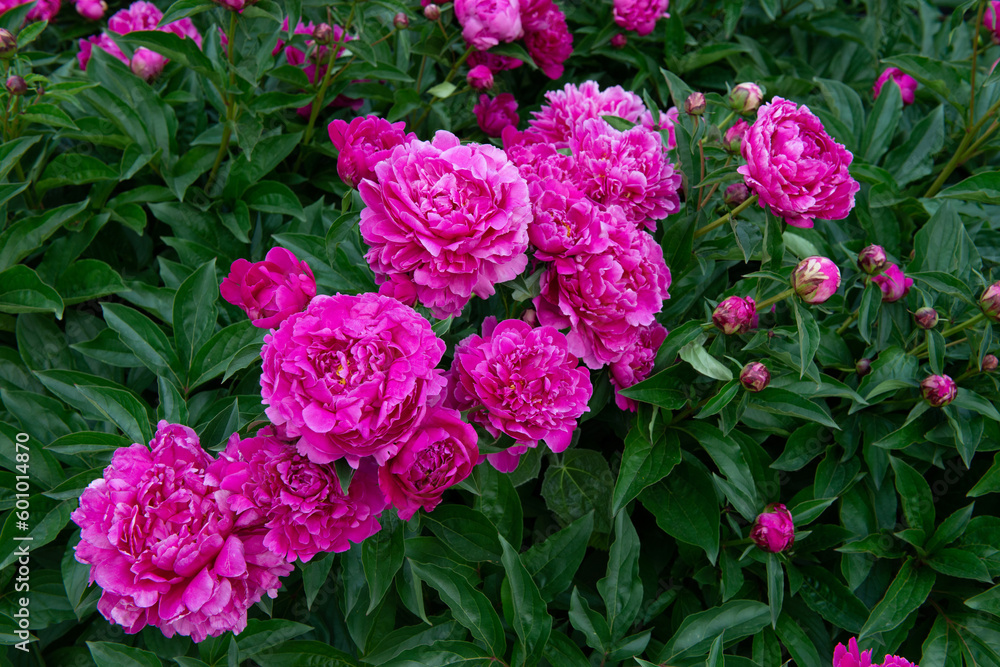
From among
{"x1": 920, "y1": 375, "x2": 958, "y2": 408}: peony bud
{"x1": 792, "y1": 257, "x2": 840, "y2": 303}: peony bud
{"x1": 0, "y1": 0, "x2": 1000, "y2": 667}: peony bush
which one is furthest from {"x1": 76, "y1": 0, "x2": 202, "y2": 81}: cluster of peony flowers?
{"x1": 920, "y1": 375, "x2": 958, "y2": 408}: peony bud

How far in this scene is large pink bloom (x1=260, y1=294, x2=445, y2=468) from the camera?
101cm

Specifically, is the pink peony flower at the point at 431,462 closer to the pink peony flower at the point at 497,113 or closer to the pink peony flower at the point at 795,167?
the pink peony flower at the point at 795,167

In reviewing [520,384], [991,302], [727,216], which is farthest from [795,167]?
[520,384]

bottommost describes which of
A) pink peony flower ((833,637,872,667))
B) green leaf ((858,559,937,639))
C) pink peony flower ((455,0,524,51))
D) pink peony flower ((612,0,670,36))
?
green leaf ((858,559,937,639))

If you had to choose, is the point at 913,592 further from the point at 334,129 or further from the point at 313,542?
the point at 334,129

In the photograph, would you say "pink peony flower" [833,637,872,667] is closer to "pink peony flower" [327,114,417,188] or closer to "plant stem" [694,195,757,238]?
"plant stem" [694,195,757,238]

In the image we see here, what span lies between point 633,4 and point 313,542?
1973 millimetres

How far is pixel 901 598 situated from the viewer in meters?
1.54

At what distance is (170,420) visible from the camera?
1.47m

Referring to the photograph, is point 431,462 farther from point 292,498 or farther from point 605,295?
point 605,295

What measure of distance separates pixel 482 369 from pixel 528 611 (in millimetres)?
539

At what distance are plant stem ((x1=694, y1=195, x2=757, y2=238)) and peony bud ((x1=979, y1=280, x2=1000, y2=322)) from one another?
0.51 meters

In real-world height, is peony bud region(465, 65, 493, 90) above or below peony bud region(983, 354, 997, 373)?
above

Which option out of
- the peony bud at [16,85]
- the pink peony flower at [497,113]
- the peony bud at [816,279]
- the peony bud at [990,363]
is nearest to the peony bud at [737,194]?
the peony bud at [816,279]
